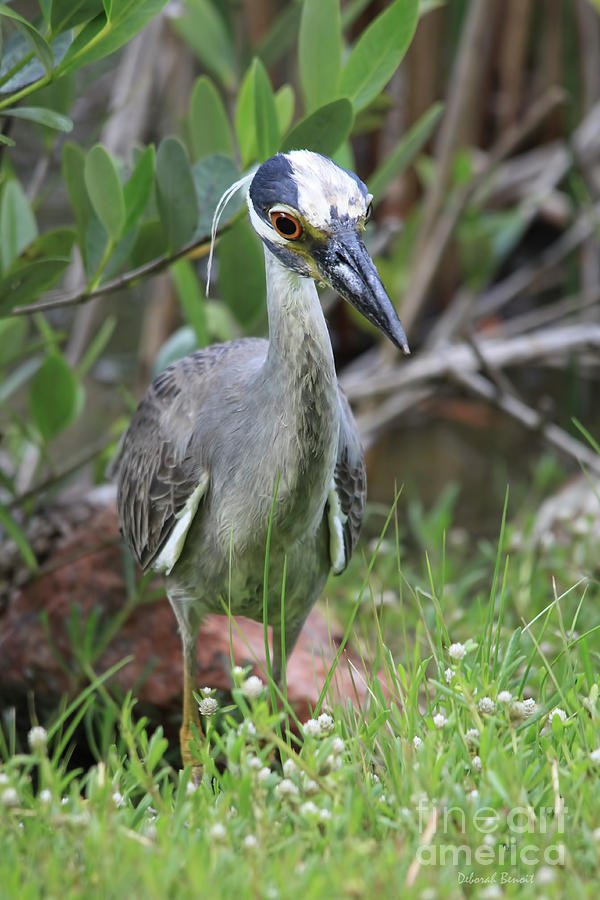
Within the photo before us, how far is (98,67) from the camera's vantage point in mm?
3977

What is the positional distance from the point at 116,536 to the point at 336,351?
3298 mm

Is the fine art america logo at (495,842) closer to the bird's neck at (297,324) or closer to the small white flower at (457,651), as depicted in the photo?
the small white flower at (457,651)

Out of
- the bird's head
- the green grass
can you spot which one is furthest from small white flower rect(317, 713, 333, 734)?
the bird's head

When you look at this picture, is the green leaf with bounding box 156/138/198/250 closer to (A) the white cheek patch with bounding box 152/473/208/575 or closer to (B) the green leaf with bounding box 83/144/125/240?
(B) the green leaf with bounding box 83/144/125/240

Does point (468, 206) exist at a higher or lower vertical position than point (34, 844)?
higher

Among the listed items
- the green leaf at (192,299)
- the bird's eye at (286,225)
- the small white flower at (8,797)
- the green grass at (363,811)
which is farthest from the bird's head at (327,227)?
the green leaf at (192,299)

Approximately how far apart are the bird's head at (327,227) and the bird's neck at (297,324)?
6 centimetres

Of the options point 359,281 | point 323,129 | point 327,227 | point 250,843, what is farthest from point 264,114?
point 250,843

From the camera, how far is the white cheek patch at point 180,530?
296cm

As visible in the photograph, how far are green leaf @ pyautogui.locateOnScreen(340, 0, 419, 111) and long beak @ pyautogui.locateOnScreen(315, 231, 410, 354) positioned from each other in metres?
0.85

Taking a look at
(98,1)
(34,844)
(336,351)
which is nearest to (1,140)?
(98,1)

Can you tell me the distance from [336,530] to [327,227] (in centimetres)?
93

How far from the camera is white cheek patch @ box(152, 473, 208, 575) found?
9.70 feet

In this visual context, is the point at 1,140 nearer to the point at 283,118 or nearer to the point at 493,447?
the point at 283,118
